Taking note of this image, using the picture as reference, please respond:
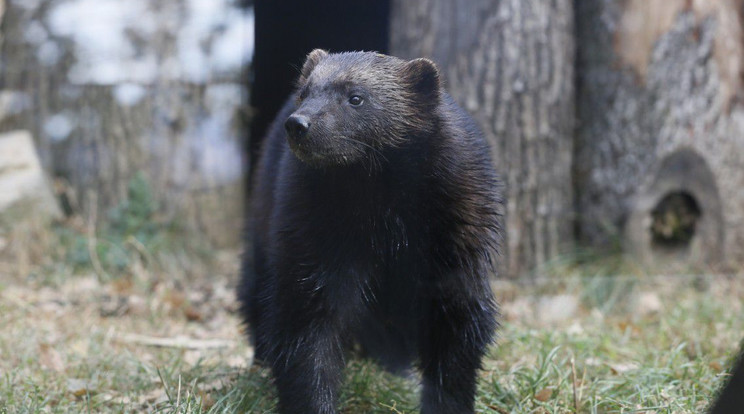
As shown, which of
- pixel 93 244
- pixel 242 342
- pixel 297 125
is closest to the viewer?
pixel 297 125

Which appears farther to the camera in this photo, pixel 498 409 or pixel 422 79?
pixel 498 409

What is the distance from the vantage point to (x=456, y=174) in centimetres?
275

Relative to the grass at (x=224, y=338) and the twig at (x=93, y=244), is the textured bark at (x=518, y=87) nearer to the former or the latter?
the grass at (x=224, y=338)

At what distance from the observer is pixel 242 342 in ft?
13.7

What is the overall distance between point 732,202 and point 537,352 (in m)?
2.63

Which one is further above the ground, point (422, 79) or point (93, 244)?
point (422, 79)

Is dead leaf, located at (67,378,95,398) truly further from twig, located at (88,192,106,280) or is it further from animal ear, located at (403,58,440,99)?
twig, located at (88,192,106,280)

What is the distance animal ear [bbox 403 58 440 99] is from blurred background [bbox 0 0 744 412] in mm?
1266

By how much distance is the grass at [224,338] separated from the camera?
9.68 feet

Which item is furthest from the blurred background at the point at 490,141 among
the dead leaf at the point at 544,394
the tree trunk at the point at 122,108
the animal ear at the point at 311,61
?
the dead leaf at the point at 544,394

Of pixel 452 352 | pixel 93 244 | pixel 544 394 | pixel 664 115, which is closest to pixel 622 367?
pixel 544 394

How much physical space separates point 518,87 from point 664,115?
3.72ft

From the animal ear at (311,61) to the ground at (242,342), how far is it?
1257mm

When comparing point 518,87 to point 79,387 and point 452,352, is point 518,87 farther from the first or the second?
point 79,387
